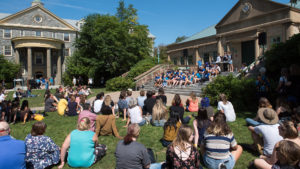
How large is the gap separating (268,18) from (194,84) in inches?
358

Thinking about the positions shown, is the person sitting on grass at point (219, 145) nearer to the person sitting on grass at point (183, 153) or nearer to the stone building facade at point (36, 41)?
the person sitting on grass at point (183, 153)

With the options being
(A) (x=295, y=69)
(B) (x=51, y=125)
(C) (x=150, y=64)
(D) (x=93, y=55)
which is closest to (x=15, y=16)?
(D) (x=93, y=55)

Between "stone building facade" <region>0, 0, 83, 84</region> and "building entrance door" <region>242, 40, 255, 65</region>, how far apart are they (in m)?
30.9

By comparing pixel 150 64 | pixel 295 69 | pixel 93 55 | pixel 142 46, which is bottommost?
pixel 295 69

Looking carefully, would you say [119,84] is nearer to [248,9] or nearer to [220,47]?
[220,47]

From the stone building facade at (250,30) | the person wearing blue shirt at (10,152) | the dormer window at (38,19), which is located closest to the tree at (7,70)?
the dormer window at (38,19)

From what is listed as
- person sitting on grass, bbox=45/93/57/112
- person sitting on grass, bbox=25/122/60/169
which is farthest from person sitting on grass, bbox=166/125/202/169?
person sitting on grass, bbox=45/93/57/112

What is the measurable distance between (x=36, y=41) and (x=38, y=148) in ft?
129

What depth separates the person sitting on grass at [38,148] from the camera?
14.2 ft

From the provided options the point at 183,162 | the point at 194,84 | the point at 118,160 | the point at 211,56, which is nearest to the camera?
the point at 183,162

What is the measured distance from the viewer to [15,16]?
39.8 meters

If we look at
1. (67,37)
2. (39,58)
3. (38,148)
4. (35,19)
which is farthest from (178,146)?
(35,19)

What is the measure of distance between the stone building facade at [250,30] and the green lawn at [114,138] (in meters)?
10.8

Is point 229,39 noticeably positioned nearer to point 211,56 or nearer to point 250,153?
point 211,56
